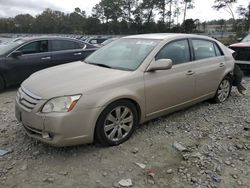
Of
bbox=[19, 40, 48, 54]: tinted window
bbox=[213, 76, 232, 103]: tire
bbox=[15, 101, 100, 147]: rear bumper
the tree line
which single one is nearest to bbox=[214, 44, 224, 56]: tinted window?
bbox=[213, 76, 232, 103]: tire

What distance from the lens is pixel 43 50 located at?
7465 mm

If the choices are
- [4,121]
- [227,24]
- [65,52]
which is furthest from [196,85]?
[227,24]

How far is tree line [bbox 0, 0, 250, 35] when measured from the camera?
169ft

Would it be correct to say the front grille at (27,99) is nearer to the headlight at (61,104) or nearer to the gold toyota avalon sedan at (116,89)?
the gold toyota avalon sedan at (116,89)

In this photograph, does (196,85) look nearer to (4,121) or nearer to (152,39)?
(152,39)

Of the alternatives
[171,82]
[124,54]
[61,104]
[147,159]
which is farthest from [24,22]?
[147,159]

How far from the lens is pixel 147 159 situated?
3.58 m

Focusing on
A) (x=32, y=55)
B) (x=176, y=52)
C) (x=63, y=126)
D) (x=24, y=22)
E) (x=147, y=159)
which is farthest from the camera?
(x=24, y=22)

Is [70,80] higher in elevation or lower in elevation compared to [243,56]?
higher

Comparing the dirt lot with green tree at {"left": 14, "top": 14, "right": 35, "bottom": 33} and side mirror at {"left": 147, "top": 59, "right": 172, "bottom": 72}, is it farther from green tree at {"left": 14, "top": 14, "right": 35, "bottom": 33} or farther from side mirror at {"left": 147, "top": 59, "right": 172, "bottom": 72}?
green tree at {"left": 14, "top": 14, "right": 35, "bottom": 33}

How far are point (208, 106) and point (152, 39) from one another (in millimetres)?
1951

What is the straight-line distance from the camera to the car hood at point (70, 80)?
3.47 metres

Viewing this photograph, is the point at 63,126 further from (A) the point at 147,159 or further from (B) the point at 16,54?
(B) the point at 16,54

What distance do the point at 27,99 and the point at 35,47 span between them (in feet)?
13.4
